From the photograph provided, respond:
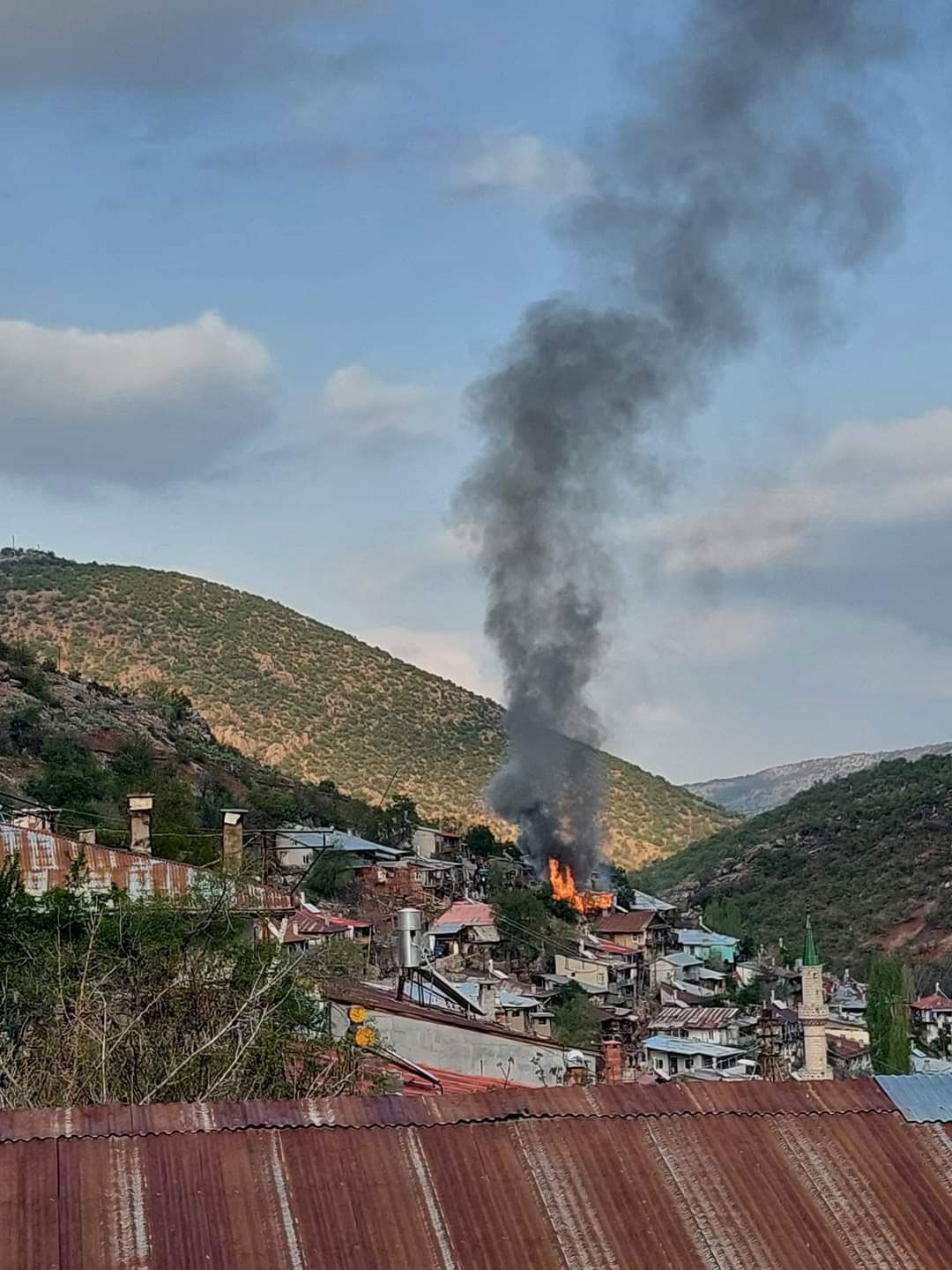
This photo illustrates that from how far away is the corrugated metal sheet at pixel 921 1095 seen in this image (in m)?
10.9

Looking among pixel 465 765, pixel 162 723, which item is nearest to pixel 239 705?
pixel 465 765

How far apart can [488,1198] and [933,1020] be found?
48.8m

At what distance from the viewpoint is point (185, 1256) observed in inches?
339

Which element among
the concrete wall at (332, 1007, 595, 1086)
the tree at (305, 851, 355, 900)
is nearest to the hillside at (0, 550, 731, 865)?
the tree at (305, 851, 355, 900)

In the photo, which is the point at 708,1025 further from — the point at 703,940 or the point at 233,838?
the point at 233,838

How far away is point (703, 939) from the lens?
209 feet

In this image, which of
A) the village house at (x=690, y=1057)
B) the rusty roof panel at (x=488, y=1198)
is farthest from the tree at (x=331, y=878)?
the rusty roof panel at (x=488, y=1198)

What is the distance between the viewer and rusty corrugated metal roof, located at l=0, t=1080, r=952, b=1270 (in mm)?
8836

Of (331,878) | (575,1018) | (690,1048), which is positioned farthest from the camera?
(331,878)

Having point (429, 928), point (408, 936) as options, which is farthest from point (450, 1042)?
point (429, 928)

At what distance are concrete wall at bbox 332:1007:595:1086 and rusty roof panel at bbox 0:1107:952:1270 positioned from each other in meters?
11.7

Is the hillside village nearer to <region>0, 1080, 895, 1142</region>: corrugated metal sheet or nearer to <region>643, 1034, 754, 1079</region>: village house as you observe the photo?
<region>643, 1034, 754, 1079</region>: village house

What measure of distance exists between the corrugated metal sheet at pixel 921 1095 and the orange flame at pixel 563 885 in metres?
51.6

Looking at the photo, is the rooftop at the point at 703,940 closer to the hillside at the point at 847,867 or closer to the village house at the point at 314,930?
the hillside at the point at 847,867
